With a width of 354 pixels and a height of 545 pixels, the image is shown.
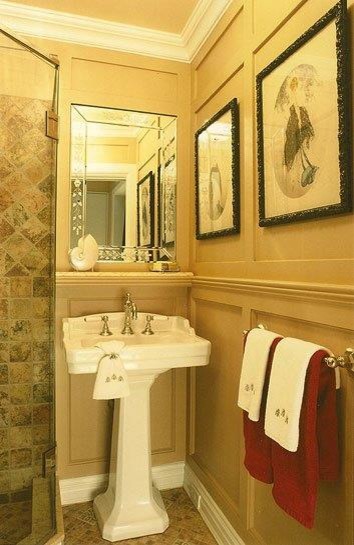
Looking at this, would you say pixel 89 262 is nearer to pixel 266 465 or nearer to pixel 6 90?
pixel 6 90

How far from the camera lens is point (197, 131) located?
221 cm

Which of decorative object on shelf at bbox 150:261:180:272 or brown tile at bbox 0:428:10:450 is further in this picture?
decorative object on shelf at bbox 150:261:180:272

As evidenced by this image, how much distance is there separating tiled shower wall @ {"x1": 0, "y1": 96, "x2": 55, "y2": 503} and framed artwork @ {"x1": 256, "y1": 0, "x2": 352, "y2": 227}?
3.48 ft

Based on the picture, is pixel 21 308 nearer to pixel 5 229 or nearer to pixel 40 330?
pixel 40 330

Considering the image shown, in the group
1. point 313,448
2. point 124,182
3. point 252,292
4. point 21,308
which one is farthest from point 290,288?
point 21,308

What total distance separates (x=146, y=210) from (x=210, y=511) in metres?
1.59

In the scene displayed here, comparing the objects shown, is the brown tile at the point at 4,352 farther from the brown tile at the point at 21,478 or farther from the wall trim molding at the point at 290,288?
the wall trim molding at the point at 290,288

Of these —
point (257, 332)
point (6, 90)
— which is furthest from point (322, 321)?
point (6, 90)

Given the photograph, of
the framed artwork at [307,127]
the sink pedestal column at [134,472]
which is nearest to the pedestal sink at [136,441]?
the sink pedestal column at [134,472]

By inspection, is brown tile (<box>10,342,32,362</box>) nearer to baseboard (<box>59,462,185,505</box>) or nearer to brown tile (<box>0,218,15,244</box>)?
brown tile (<box>0,218,15,244</box>)

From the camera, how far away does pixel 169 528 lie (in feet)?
6.38

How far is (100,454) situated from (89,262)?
107 cm

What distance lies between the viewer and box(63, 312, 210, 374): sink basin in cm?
163

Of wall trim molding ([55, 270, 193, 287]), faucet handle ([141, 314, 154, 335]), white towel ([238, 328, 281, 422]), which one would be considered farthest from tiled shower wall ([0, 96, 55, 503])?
white towel ([238, 328, 281, 422])
